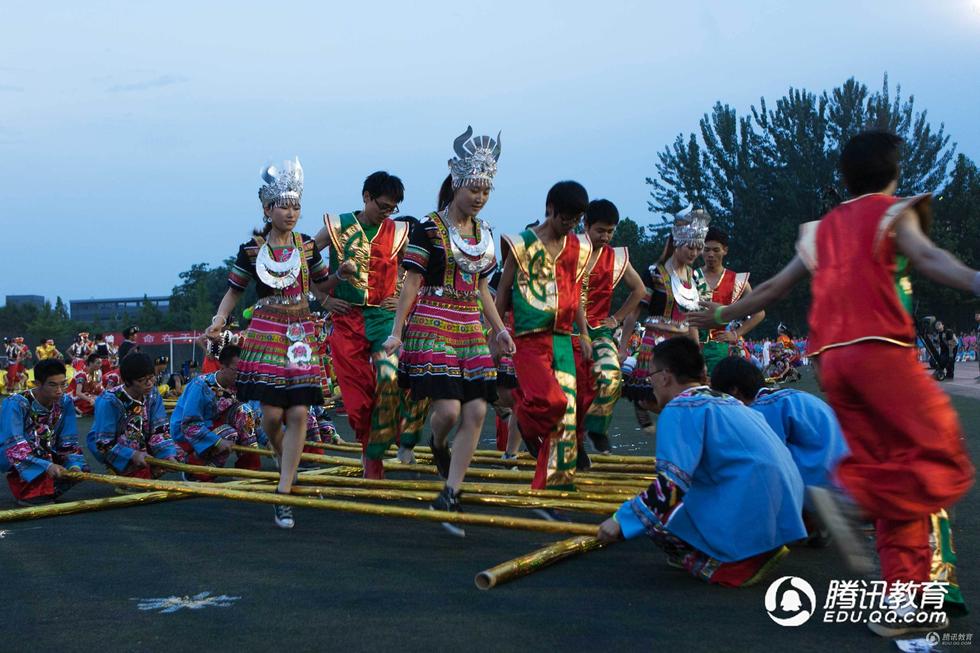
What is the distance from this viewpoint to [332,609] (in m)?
3.84

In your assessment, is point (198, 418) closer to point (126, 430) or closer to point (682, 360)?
point (126, 430)

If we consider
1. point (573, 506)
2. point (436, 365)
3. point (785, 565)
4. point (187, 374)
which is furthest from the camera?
point (187, 374)

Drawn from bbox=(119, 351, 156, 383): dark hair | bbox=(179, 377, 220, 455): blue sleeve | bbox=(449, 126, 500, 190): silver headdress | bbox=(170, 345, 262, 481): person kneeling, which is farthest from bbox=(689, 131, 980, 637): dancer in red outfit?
bbox=(179, 377, 220, 455): blue sleeve

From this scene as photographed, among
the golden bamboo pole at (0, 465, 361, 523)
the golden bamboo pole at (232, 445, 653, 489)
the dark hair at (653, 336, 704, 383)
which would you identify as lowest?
the golden bamboo pole at (0, 465, 361, 523)

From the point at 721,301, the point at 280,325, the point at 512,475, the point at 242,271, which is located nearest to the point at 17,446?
the point at 242,271

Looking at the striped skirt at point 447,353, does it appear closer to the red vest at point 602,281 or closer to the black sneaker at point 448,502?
the black sneaker at point 448,502

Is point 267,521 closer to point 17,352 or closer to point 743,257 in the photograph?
point 17,352

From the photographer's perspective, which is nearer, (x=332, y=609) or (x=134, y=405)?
(x=332, y=609)

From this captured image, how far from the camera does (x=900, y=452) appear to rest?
3.23 metres

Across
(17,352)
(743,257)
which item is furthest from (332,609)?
(743,257)

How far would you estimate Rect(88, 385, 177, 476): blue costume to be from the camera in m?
7.25

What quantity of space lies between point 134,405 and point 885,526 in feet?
18.4

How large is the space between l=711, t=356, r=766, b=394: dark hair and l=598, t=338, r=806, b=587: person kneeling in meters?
0.78

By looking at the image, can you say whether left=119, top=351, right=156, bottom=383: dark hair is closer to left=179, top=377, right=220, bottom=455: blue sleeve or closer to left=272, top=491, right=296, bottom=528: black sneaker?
left=179, top=377, right=220, bottom=455: blue sleeve
